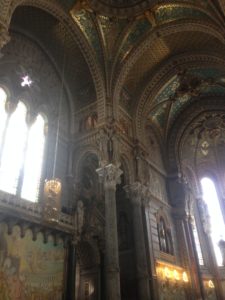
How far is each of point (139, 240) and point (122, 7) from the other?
Result: 10842 millimetres

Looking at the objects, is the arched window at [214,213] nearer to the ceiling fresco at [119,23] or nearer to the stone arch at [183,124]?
the stone arch at [183,124]

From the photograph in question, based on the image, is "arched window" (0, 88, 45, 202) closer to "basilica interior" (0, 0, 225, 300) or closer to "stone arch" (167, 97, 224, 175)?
"basilica interior" (0, 0, 225, 300)

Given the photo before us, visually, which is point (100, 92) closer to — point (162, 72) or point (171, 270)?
point (162, 72)

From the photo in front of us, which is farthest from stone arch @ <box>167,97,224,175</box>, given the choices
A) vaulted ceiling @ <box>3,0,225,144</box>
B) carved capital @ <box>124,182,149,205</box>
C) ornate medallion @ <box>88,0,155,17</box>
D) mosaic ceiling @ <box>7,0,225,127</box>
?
ornate medallion @ <box>88,0,155,17</box>

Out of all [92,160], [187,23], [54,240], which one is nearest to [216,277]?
[92,160]

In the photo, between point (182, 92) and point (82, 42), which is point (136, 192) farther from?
point (182, 92)

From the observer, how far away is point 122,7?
13461 mm

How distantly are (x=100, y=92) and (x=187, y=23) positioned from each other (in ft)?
17.3

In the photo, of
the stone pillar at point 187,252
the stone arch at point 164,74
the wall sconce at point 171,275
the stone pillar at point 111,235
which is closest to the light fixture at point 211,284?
the stone pillar at point 187,252

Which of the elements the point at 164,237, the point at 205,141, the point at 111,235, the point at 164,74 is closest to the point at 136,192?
the point at 111,235

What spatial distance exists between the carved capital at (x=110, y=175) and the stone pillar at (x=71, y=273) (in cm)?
281

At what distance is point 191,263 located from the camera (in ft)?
54.7

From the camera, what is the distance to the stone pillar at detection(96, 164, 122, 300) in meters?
10.0

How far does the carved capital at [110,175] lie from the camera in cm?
1216
